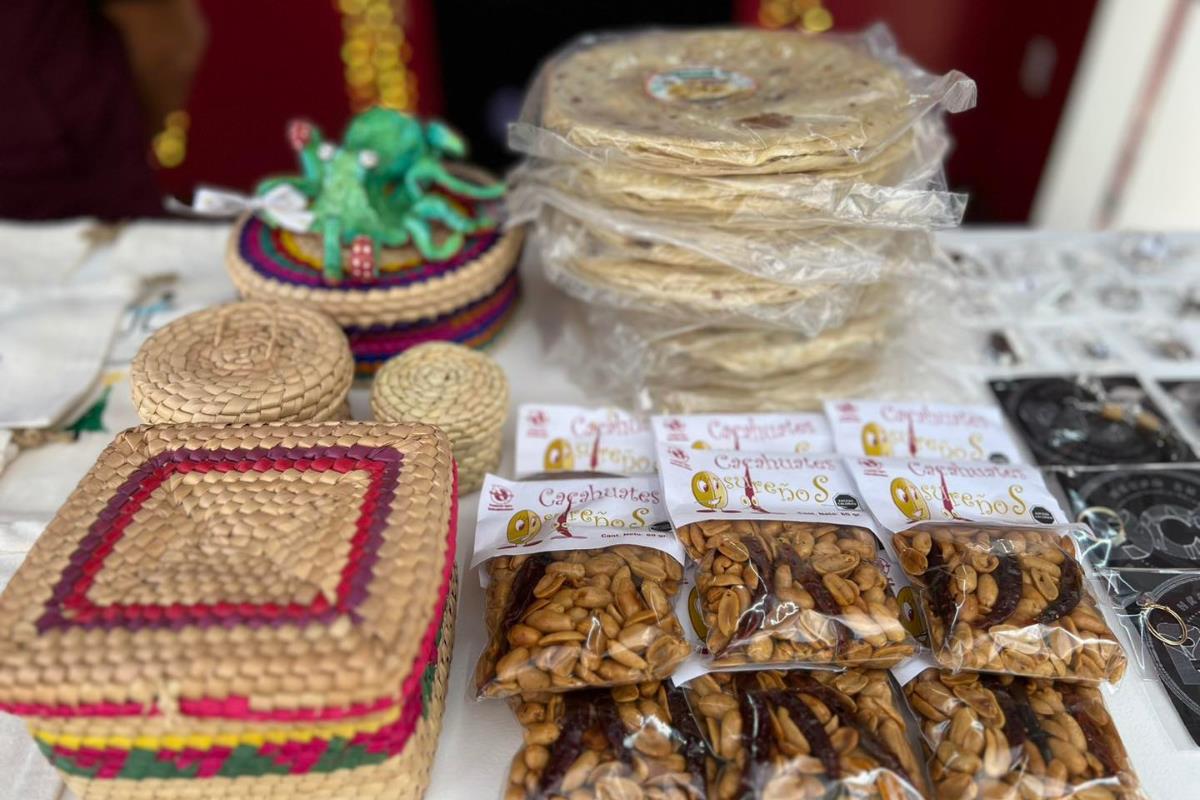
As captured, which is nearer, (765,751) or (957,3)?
(765,751)

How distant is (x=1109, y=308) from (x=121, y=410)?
1.26 meters

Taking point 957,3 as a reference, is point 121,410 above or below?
below

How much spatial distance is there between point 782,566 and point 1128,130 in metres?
1.99

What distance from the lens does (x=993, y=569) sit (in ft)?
2.18

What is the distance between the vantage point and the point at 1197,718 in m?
0.65

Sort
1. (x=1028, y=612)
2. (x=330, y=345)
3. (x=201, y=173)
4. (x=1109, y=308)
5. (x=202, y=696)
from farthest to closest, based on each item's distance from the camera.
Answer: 1. (x=201, y=173)
2. (x=1109, y=308)
3. (x=330, y=345)
4. (x=1028, y=612)
5. (x=202, y=696)

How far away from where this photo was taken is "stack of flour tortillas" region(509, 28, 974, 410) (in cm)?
80

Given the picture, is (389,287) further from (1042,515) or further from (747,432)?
(1042,515)

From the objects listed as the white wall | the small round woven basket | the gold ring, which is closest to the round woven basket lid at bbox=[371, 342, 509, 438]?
the small round woven basket

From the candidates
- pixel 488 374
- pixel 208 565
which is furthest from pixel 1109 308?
pixel 208 565

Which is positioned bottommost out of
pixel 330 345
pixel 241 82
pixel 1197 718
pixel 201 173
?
pixel 201 173

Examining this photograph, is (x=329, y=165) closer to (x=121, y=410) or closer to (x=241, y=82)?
(x=121, y=410)

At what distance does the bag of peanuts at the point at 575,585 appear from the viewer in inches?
24.0

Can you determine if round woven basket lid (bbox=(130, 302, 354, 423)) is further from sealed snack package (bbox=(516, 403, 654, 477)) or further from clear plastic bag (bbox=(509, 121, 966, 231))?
clear plastic bag (bbox=(509, 121, 966, 231))
